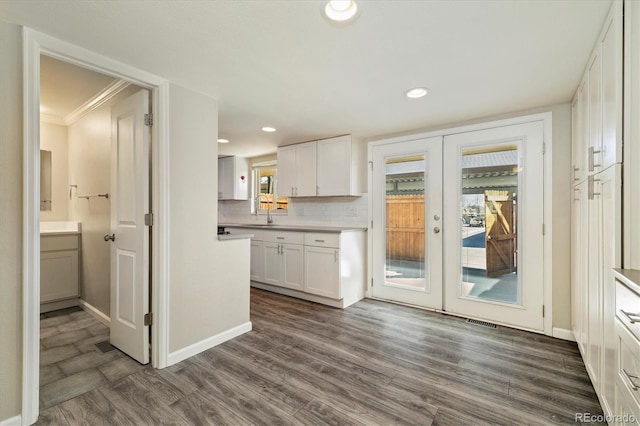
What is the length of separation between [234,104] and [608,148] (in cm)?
265

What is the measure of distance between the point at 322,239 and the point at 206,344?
1.69 m

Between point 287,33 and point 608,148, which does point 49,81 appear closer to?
point 287,33

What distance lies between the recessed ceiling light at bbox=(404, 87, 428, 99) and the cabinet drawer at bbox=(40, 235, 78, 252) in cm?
396

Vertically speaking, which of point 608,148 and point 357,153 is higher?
point 357,153

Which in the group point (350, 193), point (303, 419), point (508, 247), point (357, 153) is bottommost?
point (303, 419)

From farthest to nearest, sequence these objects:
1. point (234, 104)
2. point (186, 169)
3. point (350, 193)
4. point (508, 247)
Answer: point (350, 193), point (508, 247), point (234, 104), point (186, 169)

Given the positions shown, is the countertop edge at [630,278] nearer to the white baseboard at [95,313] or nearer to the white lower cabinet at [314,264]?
the white lower cabinet at [314,264]

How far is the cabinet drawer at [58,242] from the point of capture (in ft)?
Answer: 10.6

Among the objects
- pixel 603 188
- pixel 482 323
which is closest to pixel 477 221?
pixel 482 323

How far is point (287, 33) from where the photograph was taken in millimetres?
1610

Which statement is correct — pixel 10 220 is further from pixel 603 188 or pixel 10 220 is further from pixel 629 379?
pixel 603 188

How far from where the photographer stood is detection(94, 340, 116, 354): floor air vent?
241 centimetres

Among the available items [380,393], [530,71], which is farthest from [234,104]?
[380,393]

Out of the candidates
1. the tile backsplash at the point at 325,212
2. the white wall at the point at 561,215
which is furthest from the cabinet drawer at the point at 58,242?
the white wall at the point at 561,215
